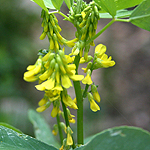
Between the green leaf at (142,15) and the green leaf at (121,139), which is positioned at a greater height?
the green leaf at (142,15)

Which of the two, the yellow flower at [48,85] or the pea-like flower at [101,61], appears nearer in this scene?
the yellow flower at [48,85]

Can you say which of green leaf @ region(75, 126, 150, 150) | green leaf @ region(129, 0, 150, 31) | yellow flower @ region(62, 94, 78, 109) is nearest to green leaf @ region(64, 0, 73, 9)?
green leaf @ region(129, 0, 150, 31)

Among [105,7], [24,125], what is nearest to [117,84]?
[24,125]

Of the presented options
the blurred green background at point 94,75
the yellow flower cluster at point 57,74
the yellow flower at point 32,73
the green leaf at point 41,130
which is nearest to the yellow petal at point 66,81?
the yellow flower cluster at point 57,74

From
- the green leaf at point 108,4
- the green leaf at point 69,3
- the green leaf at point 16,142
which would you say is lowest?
the green leaf at point 16,142

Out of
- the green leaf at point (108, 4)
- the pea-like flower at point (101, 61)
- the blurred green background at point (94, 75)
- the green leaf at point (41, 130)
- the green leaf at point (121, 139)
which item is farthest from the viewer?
the blurred green background at point (94, 75)

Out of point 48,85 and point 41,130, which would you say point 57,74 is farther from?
point 41,130

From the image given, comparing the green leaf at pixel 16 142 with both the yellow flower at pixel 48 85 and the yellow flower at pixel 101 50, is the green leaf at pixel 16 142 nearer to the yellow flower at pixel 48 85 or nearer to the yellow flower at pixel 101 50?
the yellow flower at pixel 48 85

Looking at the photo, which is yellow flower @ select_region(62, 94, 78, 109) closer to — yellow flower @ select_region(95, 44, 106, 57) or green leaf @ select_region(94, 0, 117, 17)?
yellow flower @ select_region(95, 44, 106, 57)
